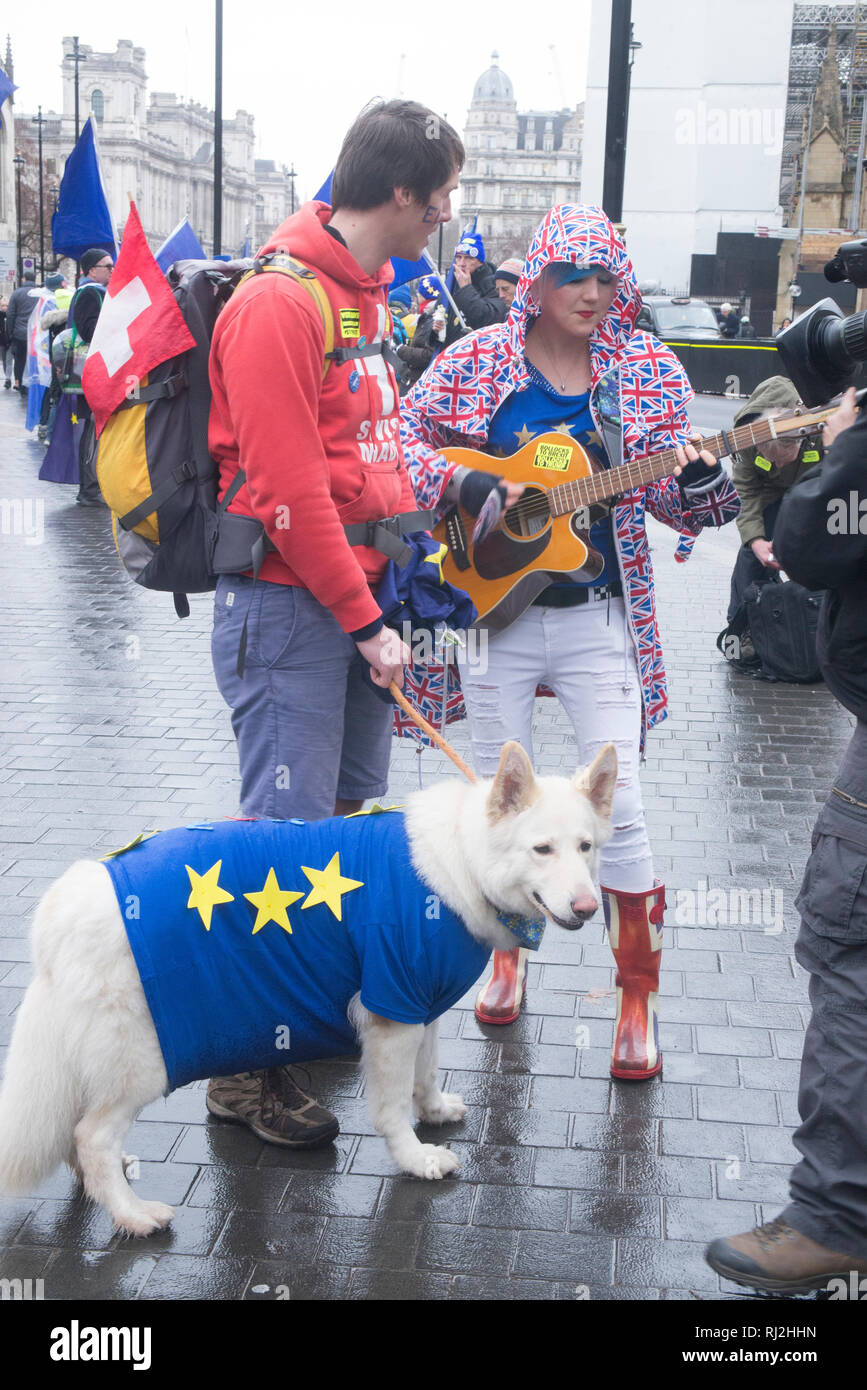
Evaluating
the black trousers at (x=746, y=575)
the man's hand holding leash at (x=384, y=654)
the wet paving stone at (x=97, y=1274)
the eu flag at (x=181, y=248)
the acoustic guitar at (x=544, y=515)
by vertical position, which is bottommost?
the wet paving stone at (x=97, y=1274)

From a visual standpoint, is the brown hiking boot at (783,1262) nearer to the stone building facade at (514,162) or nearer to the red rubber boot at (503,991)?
the red rubber boot at (503,991)

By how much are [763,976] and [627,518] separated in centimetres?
172

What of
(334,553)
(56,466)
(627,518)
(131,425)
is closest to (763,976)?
(627,518)

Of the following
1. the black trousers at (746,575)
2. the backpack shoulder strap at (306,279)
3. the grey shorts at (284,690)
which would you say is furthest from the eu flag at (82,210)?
the grey shorts at (284,690)

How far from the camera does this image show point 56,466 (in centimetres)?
1490

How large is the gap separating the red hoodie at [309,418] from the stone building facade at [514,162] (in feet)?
494

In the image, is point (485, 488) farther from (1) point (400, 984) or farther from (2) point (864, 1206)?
(2) point (864, 1206)

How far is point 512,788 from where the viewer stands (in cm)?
330

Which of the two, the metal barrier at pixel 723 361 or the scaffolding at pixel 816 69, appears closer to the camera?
the metal barrier at pixel 723 361

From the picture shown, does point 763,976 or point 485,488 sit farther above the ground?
point 485,488

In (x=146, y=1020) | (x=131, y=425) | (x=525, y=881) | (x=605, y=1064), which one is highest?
(x=131, y=425)

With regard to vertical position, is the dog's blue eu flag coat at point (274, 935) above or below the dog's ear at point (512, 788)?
below

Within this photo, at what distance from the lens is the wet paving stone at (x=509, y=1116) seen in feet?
10.4
